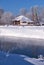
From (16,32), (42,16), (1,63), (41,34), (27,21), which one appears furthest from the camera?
(42,16)

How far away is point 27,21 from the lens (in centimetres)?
7088

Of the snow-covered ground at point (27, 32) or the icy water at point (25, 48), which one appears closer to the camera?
the icy water at point (25, 48)

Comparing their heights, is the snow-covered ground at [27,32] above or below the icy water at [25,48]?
above

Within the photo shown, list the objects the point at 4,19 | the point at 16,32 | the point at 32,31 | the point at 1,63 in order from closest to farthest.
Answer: the point at 1,63 < the point at 32,31 < the point at 16,32 < the point at 4,19

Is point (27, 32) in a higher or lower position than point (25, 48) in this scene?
higher

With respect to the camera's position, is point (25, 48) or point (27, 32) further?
point (27, 32)

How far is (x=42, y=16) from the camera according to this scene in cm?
9562

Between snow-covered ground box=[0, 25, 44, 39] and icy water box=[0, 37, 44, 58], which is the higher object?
snow-covered ground box=[0, 25, 44, 39]

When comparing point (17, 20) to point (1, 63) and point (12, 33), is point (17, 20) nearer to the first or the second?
point (12, 33)

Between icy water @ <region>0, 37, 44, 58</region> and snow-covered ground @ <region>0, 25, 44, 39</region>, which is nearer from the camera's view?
icy water @ <region>0, 37, 44, 58</region>

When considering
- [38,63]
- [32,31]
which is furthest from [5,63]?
[32,31]

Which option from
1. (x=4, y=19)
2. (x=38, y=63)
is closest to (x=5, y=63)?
(x=38, y=63)

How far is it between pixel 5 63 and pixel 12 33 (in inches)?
949

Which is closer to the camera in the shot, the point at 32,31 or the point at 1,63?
the point at 1,63
